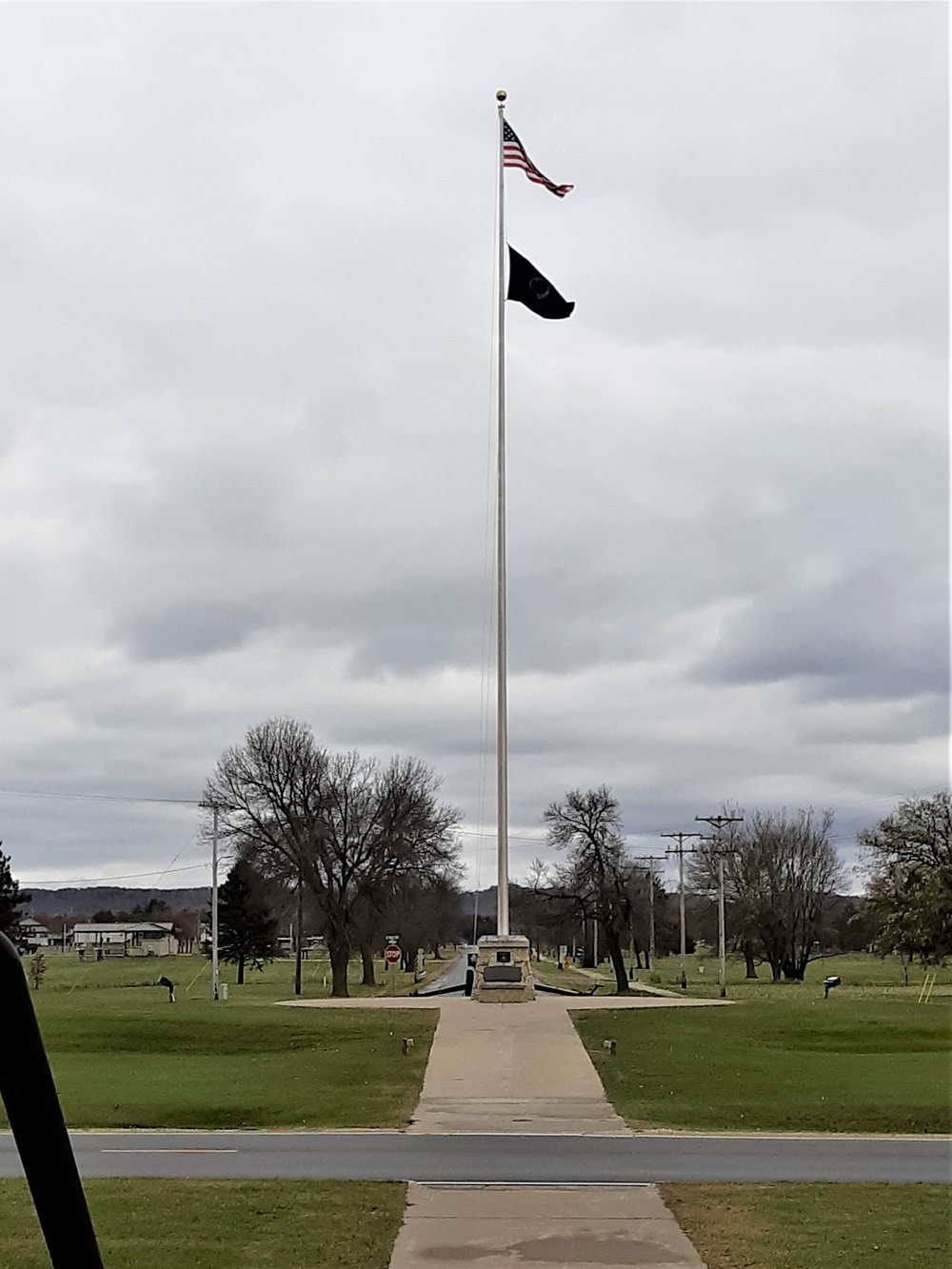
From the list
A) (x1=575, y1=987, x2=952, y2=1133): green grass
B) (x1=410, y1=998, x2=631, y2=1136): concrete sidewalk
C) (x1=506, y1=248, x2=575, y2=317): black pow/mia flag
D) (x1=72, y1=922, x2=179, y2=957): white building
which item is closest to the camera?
(x1=410, y1=998, x2=631, y2=1136): concrete sidewalk

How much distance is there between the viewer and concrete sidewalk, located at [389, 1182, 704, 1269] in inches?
431

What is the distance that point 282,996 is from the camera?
52094mm

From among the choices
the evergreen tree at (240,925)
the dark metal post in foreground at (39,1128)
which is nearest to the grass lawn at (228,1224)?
the dark metal post in foreground at (39,1128)

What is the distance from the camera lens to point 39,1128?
1.94 m

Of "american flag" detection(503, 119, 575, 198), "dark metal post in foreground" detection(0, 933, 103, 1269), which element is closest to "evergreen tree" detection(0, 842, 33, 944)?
"american flag" detection(503, 119, 575, 198)

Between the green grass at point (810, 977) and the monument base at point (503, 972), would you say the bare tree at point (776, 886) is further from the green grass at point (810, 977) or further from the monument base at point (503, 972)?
the monument base at point (503, 972)

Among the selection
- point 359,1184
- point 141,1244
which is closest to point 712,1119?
point 359,1184

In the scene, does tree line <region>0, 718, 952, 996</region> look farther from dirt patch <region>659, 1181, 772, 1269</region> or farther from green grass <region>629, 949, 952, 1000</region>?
dirt patch <region>659, 1181, 772, 1269</region>

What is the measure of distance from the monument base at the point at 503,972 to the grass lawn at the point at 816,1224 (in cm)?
1818

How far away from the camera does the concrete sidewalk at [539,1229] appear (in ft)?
35.9

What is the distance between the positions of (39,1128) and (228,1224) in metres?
11.2

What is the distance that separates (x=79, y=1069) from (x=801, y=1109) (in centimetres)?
1258

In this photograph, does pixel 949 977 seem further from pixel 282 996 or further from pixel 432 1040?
pixel 432 1040

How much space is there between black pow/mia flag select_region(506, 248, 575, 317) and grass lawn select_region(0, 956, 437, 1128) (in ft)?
55.2
